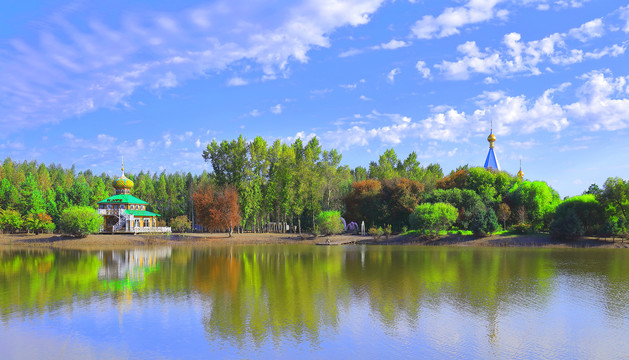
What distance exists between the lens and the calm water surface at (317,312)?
42.7 feet

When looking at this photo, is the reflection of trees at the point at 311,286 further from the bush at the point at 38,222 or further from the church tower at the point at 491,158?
the church tower at the point at 491,158

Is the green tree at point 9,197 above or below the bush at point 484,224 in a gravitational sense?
above

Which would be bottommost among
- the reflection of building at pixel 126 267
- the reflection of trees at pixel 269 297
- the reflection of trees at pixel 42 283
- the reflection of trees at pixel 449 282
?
the reflection of trees at pixel 449 282

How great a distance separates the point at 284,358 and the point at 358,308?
6.43 m

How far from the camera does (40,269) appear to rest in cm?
3105

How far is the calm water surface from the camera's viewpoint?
13008 mm

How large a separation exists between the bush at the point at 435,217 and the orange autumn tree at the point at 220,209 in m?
25.9

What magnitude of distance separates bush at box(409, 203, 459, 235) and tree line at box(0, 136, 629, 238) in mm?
129

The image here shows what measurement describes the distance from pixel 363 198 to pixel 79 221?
4113cm

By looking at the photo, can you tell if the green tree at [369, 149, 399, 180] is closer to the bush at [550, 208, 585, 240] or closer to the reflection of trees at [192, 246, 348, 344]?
Answer: the bush at [550, 208, 585, 240]

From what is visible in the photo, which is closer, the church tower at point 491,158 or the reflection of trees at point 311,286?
the reflection of trees at point 311,286

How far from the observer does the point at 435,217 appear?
53.7 m

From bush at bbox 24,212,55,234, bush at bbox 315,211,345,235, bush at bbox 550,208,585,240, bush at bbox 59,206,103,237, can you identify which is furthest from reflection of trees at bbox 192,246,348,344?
bush at bbox 24,212,55,234

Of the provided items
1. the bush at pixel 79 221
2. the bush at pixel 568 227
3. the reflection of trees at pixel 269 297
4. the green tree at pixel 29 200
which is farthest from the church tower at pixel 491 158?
the green tree at pixel 29 200
